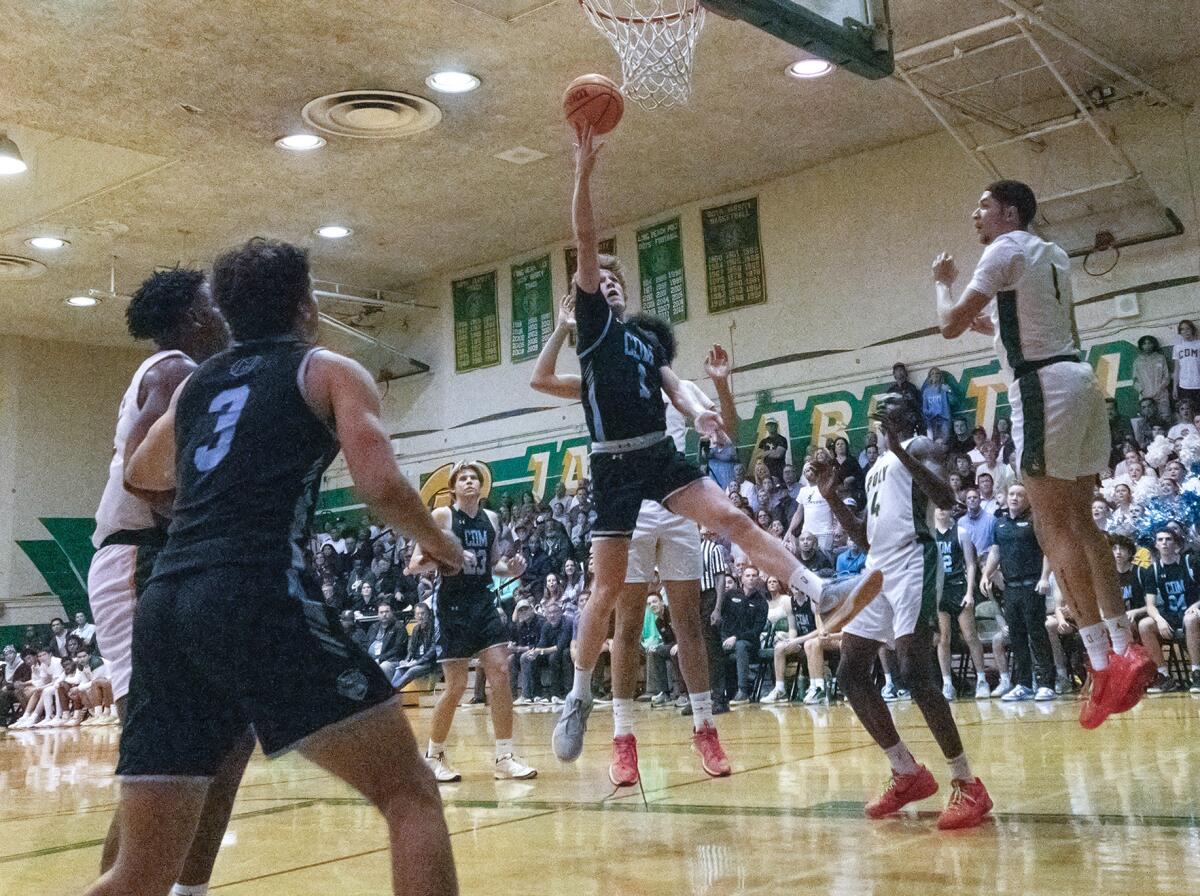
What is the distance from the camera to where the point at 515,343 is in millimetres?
21344

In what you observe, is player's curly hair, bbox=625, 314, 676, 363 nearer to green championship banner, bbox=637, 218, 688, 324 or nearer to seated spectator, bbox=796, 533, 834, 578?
seated spectator, bbox=796, 533, 834, 578

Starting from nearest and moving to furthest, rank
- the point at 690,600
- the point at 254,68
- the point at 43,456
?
the point at 690,600, the point at 254,68, the point at 43,456

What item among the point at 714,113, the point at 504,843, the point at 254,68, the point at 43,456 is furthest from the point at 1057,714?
the point at 43,456

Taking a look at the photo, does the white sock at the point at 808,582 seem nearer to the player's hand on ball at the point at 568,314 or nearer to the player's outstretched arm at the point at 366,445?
the player's hand on ball at the point at 568,314

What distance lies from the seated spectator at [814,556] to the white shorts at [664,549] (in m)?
7.03

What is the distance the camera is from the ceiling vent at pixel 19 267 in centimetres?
1979

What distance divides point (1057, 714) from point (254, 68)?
10473 mm

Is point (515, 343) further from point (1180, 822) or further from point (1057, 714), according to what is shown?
point (1180, 822)

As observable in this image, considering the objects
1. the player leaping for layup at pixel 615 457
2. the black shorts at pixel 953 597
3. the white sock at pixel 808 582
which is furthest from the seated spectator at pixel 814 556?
the white sock at pixel 808 582

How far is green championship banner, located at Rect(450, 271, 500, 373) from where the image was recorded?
21.8 m

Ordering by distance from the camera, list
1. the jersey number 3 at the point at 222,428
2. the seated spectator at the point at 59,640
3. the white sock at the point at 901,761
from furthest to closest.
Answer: the seated spectator at the point at 59,640, the white sock at the point at 901,761, the jersey number 3 at the point at 222,428

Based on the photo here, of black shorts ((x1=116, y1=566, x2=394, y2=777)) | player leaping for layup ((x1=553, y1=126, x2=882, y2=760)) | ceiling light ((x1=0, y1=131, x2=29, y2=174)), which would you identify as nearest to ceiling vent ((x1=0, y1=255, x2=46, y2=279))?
ceiling light ((x1=0, y1=131, x2=29, y2=174))

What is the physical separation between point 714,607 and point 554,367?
7538 millimetres

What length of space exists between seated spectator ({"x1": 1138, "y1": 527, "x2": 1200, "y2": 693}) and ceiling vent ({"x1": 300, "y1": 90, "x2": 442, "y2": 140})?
30.9ft
